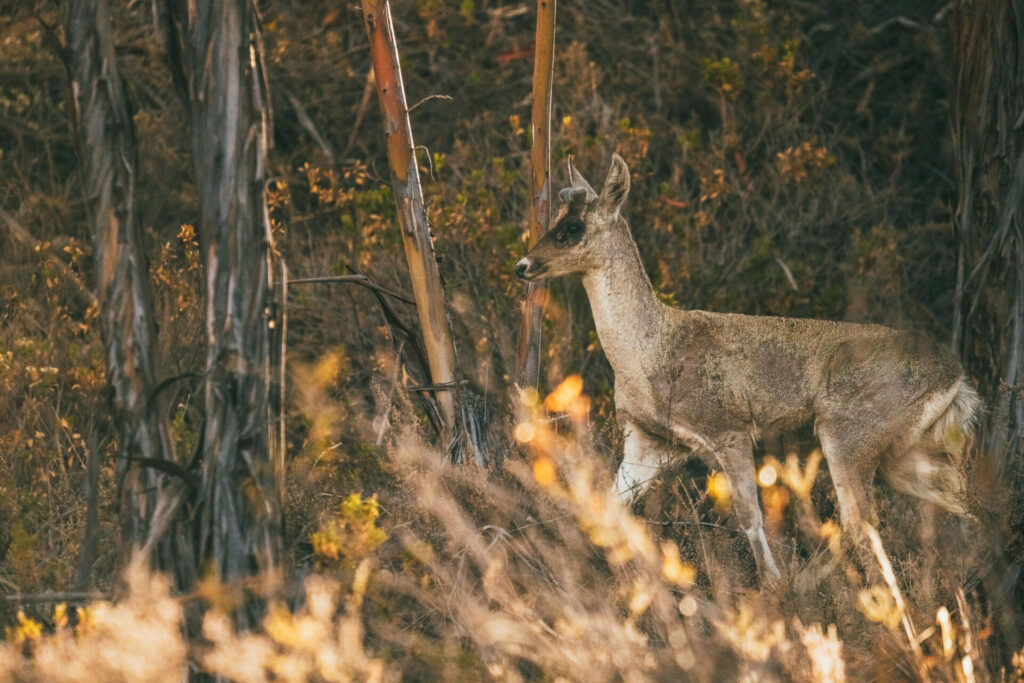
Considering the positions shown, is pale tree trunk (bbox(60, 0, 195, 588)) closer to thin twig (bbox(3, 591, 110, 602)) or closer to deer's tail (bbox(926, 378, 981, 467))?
thin twig (bbox(3, 591, 110, 602))

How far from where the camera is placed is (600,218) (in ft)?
22.8

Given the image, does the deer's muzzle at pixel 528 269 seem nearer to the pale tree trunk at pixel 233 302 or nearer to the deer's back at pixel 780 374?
the deer's back at pixel 780 374

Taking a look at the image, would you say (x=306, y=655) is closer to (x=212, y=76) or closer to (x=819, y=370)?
(x=212, y=76)

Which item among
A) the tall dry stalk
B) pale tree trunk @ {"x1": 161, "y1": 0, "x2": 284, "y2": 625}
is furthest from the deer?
pale tree trunk @ {"x1": 161, "y1": 0, "x2": 284, "y2": 625}

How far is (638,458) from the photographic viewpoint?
7.09 meters

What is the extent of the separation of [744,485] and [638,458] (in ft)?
2.21

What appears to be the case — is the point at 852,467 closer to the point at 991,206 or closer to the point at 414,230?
the point at 991,206

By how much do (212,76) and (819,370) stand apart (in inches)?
150

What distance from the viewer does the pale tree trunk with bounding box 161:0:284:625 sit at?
14.6ft

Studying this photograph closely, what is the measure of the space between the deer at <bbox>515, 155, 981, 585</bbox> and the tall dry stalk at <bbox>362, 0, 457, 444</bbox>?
50 cm

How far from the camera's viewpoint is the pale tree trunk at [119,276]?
4504mm

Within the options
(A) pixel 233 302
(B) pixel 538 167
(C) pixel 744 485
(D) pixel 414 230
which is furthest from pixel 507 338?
(A) pixel 233 302

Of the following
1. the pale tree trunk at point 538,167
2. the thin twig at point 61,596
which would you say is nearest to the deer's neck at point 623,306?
the pale tree trunk at point 538,167

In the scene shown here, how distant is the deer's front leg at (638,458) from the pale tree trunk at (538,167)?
26.3 inches
